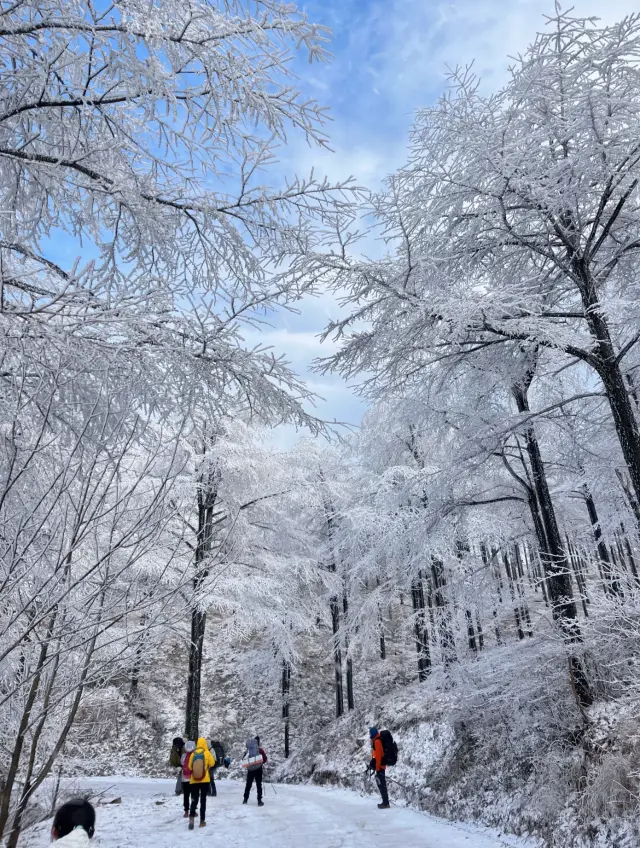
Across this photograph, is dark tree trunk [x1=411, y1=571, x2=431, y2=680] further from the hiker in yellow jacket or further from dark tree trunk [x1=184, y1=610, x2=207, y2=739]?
the hiker in yellow jacket

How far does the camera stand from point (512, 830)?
20.2 ft

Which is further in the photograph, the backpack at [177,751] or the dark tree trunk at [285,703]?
the dark tree trunk at [285,703]

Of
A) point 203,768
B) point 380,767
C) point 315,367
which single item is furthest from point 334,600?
point 315,367

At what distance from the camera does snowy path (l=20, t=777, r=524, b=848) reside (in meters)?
6.30

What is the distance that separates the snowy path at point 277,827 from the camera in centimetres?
630

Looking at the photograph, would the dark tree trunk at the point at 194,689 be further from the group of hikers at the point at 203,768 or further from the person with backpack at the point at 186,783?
the person with backpack at the point at 186,783

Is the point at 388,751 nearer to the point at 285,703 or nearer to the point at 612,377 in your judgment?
the point at 612,377

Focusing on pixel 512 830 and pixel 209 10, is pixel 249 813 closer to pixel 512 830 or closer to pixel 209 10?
pixel 512 830

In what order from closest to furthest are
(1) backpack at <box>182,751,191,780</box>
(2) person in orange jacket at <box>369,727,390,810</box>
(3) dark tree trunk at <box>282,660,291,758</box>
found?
(1) backpack at <box>182,751,191,780</box> < (2) person in orange jacket at <box>369,727,390,810</box> < (3) dark tree trunk at <box>282,660,291,758</box>

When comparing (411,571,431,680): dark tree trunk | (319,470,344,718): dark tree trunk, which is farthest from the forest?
(319,470,344,718): dark tree trunk

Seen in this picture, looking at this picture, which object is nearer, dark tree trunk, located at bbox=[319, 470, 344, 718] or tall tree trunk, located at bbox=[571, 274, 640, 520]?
tall tree trunk, located at bbox=[571, 274, 640, 520]

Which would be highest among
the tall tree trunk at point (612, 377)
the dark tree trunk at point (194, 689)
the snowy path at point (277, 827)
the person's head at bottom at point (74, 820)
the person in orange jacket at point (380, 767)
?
the tall tree trunk at point (612, 377)

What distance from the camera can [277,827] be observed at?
718 centimetres

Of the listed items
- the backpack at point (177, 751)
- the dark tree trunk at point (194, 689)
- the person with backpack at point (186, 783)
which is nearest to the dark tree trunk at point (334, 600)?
the dark tree trunk at point (194, 689)
